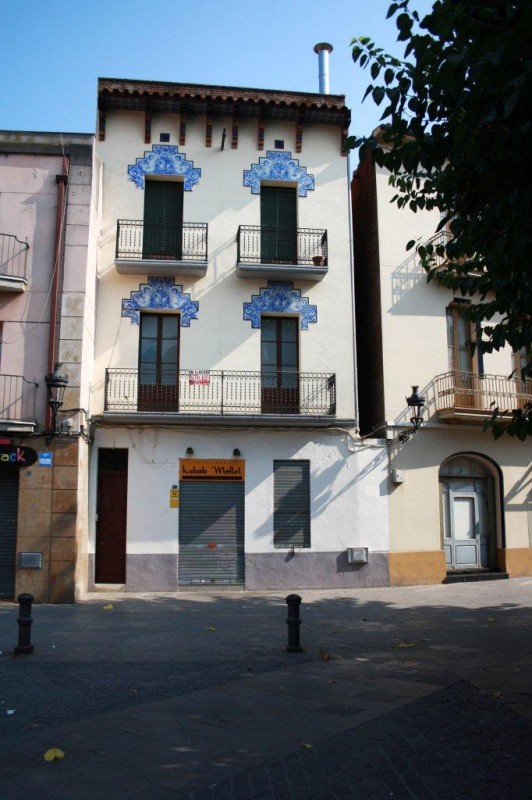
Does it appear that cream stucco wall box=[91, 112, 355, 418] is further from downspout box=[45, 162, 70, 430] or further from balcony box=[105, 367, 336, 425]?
downspout box=[45, 162, 70, 430]

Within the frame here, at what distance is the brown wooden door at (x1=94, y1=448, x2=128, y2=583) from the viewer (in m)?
14.6

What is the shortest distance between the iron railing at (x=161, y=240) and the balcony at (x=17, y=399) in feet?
12.5

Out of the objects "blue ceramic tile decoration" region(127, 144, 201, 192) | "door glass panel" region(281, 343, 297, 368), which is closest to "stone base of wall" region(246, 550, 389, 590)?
"door glass panel" region(281, 343, 297, 368)

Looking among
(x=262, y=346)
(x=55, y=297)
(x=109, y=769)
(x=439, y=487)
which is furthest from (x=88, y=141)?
(x=109, y=769)

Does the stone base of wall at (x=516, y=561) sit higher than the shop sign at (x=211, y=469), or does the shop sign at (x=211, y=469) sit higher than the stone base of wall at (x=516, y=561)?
the shop sign at (x=211, y=469)

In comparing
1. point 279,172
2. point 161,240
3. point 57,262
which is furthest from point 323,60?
point 57,262

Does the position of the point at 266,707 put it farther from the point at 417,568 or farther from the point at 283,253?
the point at 283,253

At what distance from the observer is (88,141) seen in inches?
579

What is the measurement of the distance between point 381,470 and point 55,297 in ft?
27.2

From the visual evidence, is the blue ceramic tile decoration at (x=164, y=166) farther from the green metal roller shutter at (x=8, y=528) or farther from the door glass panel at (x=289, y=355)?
the green metal roller shutter at (x=8, y=528)

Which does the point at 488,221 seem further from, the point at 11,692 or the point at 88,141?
the point at 88,141

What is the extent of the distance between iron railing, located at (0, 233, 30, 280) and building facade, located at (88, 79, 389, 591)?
185cm

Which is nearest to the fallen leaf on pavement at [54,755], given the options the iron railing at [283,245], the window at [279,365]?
the window at [279,365]

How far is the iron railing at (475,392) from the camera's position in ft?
53.1
